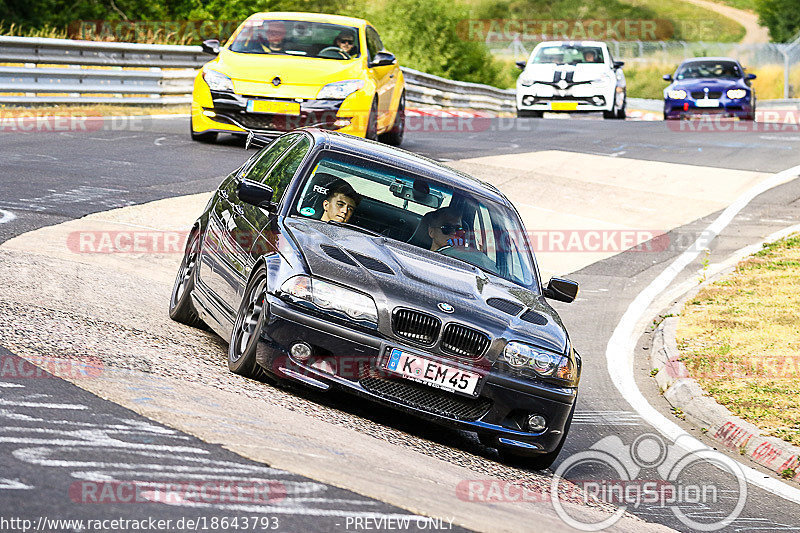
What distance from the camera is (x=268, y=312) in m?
6.58

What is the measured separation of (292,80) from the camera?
53.9 feet

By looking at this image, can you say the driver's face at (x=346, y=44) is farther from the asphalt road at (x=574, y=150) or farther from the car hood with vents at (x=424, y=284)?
the car hood with vents at (x=424, y=284)

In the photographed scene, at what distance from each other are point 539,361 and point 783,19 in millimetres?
79906

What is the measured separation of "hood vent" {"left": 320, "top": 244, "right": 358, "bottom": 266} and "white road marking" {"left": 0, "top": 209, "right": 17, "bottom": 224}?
16.7 ft

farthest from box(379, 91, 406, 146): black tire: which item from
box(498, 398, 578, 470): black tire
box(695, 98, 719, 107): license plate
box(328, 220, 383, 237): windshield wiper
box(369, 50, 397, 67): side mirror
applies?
box(695, 98, 719, 107): license plate

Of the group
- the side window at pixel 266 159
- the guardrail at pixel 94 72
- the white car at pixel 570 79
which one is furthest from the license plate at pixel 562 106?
the side window at pixel 266 159

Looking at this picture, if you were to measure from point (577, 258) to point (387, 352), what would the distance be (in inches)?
335

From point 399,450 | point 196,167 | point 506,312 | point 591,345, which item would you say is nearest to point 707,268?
point 591,345

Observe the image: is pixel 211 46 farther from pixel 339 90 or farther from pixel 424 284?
pixel 424 284

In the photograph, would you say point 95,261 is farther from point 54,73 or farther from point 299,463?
point 54,73

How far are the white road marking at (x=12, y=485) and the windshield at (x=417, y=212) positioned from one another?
3279 mm

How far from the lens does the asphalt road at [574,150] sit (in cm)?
673

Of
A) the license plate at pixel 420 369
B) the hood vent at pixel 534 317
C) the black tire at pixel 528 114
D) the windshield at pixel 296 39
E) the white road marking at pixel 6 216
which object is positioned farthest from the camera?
the black tire at pixel 528 114

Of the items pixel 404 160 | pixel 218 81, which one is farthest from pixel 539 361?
pixel 218 81
